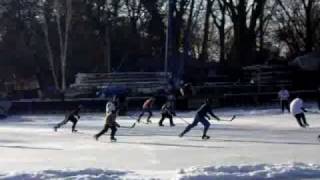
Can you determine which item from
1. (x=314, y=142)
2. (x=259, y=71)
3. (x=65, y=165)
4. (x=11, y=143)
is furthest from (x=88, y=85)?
(x=65, y=165)

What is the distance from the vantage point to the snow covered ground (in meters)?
13.5

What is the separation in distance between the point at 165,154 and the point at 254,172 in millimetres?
5360

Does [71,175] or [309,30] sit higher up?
[309,30]

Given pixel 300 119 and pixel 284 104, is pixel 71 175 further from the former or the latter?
pixel 284 104

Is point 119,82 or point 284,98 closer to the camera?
point 284,98

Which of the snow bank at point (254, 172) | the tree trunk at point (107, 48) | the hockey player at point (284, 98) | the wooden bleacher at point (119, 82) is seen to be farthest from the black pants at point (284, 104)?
the snow bank at point (254, 172)

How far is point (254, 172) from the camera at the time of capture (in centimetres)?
1330

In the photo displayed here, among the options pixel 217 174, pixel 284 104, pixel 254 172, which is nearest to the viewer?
pixel 217 174

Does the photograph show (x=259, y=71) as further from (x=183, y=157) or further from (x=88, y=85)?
(x=183, y=157)

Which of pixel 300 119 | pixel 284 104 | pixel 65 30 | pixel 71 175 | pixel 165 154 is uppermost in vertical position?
pixel 65 30

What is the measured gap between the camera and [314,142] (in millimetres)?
21250

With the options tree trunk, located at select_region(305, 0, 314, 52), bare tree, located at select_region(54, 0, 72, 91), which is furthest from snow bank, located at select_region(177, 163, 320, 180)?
tree trunk, located at select_region(305, 0, 314, 52)

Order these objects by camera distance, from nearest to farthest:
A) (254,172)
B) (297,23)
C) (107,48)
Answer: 1. (254,172)
2. (107,48)
3. (297,23)

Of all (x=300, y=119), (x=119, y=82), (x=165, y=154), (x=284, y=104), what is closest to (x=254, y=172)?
(x=165, y=154)
